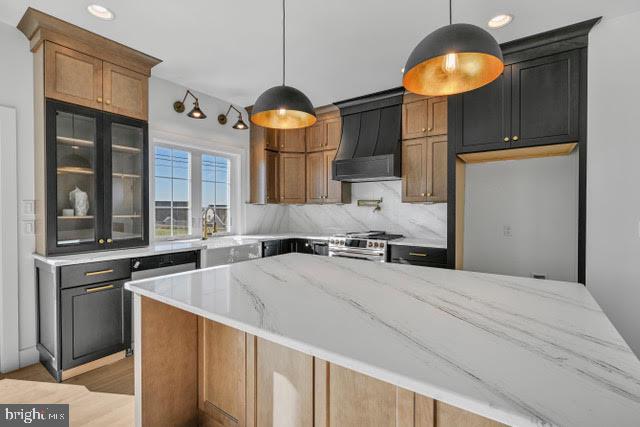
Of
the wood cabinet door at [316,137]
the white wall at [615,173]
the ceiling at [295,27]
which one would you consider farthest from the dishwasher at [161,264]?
A: the white wall at [615,173]

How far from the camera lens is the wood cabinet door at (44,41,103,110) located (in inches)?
94.7

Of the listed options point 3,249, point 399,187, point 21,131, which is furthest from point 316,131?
point 3,249

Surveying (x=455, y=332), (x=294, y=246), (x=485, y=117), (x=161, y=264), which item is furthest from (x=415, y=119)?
(x=455, y=332)

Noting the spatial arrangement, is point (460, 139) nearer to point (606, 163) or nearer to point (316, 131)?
point (606, 163)

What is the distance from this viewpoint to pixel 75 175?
2576 mm

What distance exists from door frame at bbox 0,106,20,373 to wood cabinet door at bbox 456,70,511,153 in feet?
11.8

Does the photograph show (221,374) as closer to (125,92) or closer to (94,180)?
(94,180)

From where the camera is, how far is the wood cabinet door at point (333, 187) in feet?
13.9

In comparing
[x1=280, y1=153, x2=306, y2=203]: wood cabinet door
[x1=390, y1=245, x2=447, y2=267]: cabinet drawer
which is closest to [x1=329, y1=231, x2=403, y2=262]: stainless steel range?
[x1=390, y1=245, x2=447, y2=267]: cabinet drawer

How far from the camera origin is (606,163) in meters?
2.29

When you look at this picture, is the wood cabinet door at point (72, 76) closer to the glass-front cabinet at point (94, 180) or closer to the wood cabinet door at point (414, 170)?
the glass-front cabinet at point (94, 180)

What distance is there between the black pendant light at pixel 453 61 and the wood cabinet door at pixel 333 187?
2.75m

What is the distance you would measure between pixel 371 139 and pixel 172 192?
7.89 ft

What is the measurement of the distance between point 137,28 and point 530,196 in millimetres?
3450
